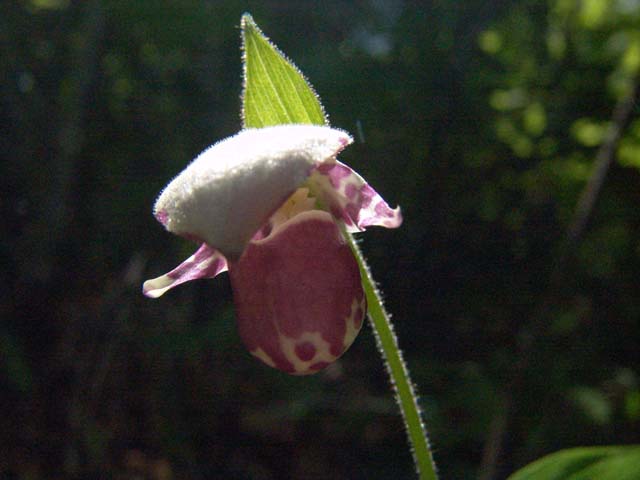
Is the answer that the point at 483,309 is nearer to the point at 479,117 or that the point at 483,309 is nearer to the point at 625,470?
the point at 479,117

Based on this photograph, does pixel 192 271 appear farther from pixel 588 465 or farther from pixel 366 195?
pixel 588 465

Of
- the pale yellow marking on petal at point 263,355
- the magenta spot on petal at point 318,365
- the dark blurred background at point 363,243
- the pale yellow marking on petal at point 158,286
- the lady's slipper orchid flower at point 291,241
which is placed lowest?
the dark blurred background at point 363,243

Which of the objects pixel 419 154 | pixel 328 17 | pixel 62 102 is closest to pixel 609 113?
pixel 419 154

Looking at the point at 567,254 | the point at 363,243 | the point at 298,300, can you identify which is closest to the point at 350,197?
the point at 298,300

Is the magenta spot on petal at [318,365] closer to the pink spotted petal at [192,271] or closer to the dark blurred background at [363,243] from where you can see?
the pink spotted petal at [192,271]

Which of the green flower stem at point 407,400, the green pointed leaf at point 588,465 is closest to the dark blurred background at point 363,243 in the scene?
the green pointed leaf at point 588,465

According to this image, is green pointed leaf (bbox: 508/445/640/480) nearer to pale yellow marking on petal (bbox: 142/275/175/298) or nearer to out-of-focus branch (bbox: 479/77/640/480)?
pale yellow marking on petal (bbox: 142/275/175/298)

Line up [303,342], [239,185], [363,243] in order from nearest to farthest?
[239,185]
[303,342]
[363,243]
